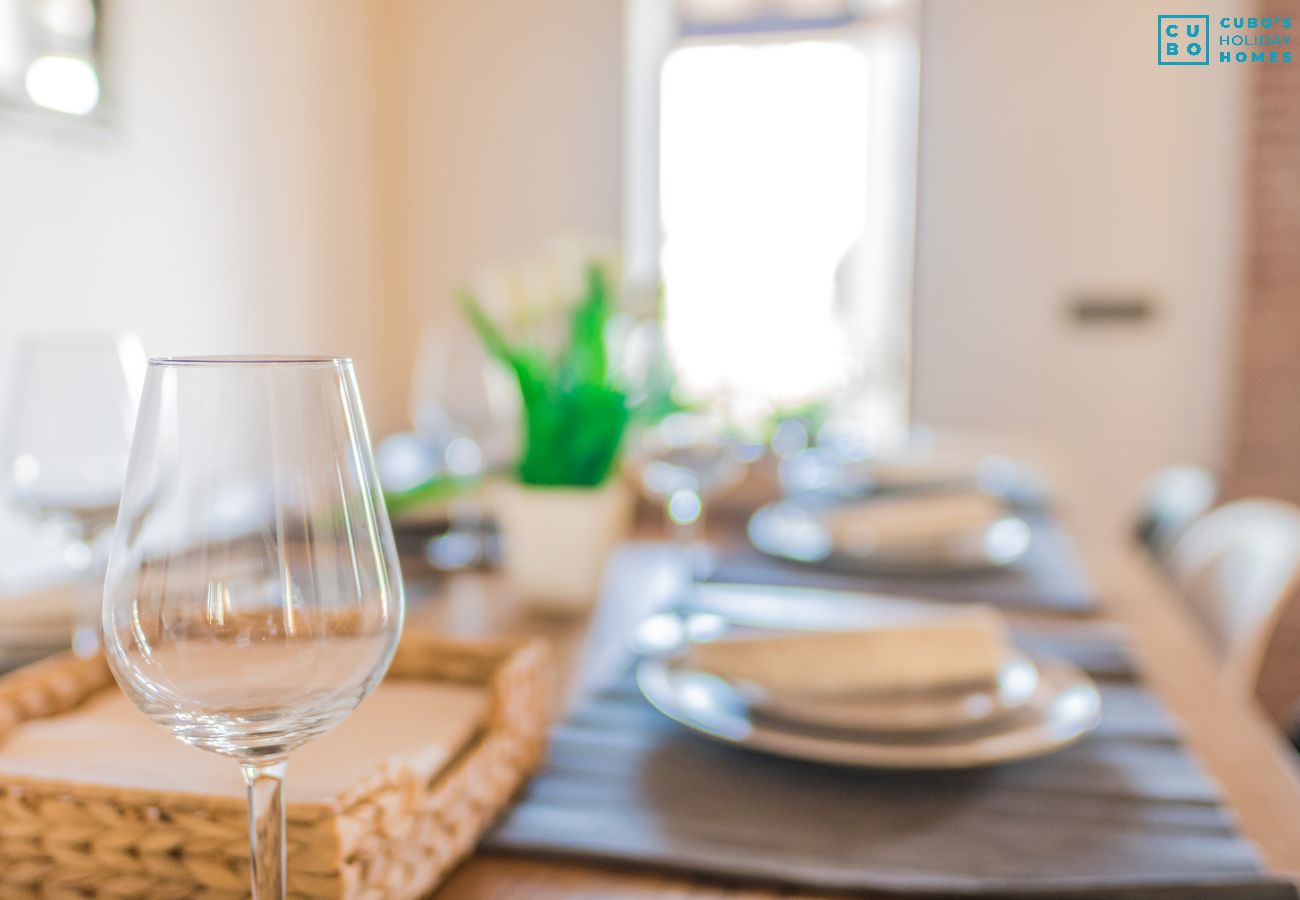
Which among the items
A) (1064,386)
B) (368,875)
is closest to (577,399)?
(368,875)

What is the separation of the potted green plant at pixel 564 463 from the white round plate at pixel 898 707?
38 cm

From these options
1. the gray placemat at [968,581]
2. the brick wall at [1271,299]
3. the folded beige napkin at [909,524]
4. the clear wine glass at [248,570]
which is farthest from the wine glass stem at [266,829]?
the brick wall at [1271,299]

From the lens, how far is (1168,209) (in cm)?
379

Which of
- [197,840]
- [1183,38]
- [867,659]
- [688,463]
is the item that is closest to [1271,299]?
[1183,38]

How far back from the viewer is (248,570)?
42cm

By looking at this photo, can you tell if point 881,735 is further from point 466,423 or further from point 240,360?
point 466,423

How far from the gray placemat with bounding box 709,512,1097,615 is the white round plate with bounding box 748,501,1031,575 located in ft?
0.03

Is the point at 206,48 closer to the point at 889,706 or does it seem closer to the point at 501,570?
the point at 501,570

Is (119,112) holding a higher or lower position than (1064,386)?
higher

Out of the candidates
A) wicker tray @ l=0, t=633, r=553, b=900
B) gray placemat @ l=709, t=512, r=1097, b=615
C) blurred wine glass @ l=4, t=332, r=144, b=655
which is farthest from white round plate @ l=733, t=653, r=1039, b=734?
blurred wine glass @ l=4, t=332, r=144, b=655

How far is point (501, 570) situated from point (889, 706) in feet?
2.06

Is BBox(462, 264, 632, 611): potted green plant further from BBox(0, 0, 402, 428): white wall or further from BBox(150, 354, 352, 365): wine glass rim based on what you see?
BBox(0, 0, 402, 428): white wall

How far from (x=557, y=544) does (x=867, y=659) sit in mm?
432

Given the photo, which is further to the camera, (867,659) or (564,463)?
(564,463)
